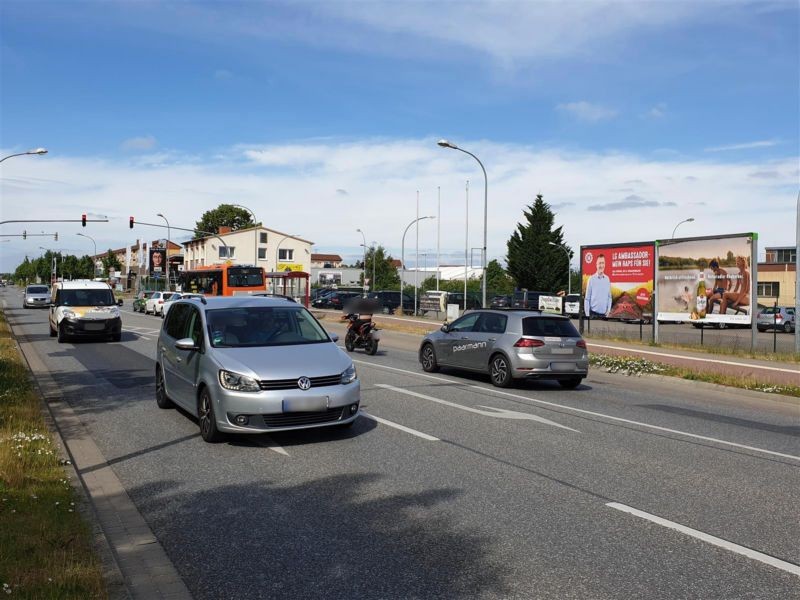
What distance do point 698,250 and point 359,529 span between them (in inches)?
881

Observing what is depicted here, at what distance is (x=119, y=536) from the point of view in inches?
205

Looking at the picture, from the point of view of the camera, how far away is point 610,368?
18.5 metres

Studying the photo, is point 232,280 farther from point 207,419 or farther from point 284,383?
point 284,383

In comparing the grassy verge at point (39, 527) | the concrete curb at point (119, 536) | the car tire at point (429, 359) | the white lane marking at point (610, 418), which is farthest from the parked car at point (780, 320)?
the grassy verge at point (39, 527)

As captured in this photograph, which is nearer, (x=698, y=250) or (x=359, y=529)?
(x=359, y=529)

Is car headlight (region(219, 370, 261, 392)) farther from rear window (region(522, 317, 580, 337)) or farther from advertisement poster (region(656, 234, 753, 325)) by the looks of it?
advertisement poster (region(656, 234, 753, 325))

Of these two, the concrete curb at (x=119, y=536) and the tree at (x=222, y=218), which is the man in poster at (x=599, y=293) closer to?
the concrete curb at (x=119, y=536)

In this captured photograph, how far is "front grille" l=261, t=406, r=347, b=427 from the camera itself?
310 inches

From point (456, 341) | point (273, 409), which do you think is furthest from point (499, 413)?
point (456, 341)

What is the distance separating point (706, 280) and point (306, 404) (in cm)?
2010

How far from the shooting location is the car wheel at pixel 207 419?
821cm

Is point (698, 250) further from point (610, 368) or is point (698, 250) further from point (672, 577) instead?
point (672, 577)

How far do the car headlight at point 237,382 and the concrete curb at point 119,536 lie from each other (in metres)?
1.41

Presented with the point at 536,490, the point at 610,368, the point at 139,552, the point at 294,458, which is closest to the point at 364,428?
the point at 294,458
